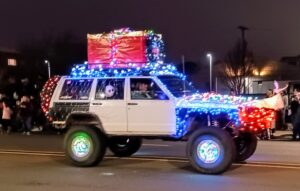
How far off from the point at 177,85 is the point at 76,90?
2.17 meters

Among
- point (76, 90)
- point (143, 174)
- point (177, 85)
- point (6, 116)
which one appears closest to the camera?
point (143, 174)

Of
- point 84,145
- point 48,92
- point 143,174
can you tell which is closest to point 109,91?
point 84,145

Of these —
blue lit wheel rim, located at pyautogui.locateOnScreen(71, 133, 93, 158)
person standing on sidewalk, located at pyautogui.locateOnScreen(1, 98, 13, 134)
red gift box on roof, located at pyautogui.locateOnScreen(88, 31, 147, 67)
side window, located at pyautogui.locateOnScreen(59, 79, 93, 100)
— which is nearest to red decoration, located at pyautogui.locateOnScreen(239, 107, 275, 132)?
red gift box on roof, located at pyautogui.locateOnScreen(88, 31, 147, 67)

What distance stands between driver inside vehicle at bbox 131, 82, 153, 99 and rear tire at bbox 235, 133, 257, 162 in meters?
2.10

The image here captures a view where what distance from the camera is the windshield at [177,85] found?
41.8 feet

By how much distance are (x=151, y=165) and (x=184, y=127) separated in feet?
4.08

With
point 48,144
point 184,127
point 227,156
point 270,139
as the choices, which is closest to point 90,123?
point 184,127

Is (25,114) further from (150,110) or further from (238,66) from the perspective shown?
(238,66)

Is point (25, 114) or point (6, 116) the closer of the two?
point (25, 114)

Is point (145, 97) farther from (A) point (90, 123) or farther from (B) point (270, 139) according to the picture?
(B) point (270, 139)

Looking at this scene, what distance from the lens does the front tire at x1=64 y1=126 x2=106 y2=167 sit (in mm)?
12970

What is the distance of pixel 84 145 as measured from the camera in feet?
43.0

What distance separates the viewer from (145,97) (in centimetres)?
1273

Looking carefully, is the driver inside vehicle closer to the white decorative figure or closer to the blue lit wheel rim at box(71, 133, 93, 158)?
the white decorative figure
